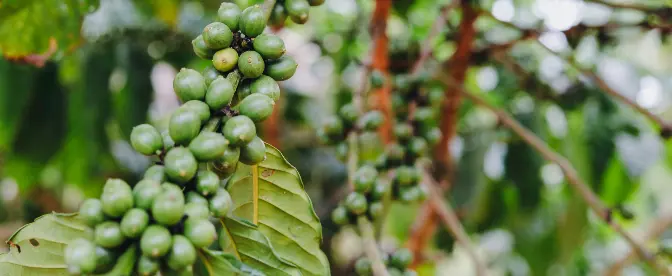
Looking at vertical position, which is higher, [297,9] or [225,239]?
[297,9]

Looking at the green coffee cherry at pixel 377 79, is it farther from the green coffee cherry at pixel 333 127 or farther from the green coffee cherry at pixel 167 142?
the green coffee cherry at pixel 167 142

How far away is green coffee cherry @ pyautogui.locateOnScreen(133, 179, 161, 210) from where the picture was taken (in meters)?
0.49

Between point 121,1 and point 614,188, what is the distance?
1.74m

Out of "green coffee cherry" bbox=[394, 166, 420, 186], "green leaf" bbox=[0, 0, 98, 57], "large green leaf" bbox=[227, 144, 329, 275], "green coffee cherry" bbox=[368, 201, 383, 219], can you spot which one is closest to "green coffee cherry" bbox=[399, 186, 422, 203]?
"green coffee cherry" bbox=[394, 166, 420, 186]

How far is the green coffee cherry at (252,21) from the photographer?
62 cm

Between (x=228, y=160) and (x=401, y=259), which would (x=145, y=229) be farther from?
(x=401, y=259)

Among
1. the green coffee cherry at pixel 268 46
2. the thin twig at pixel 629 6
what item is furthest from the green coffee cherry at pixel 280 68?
Result: the thin twig at pixel 629 6

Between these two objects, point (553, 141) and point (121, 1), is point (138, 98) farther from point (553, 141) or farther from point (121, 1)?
point (553, 141)

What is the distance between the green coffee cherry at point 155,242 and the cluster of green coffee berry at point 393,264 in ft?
1.30

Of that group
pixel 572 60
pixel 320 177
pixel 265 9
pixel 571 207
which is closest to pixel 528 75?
pixel 572 60

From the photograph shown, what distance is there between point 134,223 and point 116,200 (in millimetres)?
29

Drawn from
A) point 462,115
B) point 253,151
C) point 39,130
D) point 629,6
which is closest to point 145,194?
point 253,151

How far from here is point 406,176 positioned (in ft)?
3.23

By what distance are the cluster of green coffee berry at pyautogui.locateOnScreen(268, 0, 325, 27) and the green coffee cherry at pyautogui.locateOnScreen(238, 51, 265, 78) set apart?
111 mm
